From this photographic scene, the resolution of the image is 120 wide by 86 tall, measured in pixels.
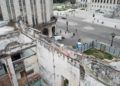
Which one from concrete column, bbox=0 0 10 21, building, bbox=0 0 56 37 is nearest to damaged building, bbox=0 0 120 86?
concrete column, bbox=0 0 10 21

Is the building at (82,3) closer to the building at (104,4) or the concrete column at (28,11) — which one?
the building at (104,4)

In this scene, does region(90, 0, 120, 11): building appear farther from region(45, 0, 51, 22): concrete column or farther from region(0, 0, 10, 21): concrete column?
region(0, 0, 10, 21): concrete column

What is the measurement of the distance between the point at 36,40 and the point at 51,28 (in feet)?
56.7

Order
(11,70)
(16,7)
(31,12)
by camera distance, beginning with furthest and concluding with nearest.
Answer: (31,12)
(16,7)
(11,70)

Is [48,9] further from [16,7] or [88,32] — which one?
[88,32]

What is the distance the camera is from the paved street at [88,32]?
3591 cm

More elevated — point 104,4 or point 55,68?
point 104,4

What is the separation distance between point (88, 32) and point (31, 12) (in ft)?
57.9

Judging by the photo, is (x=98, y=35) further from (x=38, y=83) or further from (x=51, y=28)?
(x=38, y=83)

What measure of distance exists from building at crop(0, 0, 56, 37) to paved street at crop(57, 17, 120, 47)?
6392mm

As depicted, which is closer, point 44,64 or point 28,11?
point 44,64

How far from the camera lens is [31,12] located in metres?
30.5

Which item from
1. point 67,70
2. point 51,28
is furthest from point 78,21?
point 67,70

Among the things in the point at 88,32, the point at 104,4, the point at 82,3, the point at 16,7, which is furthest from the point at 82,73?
the point at 82,3
